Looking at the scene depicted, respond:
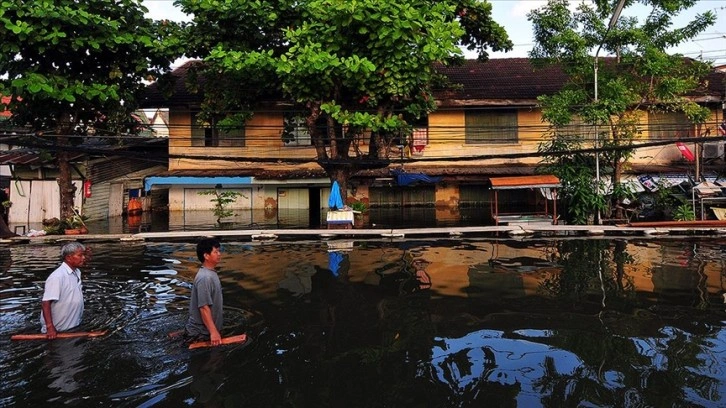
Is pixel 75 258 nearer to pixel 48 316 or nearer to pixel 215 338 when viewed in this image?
pixel 48 316

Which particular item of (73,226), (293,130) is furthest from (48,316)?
(293,130)

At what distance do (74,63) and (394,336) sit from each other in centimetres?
1656

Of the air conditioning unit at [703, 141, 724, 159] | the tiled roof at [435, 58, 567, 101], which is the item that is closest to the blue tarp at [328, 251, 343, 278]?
the tiled roof at [435, 58, 567, 101]

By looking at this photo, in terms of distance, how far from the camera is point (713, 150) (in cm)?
2341

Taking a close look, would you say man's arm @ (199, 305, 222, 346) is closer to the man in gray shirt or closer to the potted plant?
the man in gray shirt

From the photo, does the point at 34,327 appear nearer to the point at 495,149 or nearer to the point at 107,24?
the point at 107,24

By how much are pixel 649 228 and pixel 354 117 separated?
10356 millimetres

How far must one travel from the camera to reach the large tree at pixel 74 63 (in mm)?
16094

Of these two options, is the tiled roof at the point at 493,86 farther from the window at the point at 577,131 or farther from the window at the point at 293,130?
the window at the point at 293,130

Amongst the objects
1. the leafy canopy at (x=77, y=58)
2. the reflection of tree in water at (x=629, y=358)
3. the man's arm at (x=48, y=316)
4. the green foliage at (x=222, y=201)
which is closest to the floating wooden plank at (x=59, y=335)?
the man's arm at (x=48, y=316)

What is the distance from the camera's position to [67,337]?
706cm

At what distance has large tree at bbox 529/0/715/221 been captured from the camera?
18.7 metres

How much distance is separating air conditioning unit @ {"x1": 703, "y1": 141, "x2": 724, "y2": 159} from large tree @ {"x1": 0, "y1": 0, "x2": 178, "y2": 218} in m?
22.2

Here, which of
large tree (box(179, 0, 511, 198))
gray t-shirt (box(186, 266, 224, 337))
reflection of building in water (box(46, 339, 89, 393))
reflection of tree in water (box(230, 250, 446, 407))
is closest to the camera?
reflection of tree in water (box(230, 250, 446, 407))
